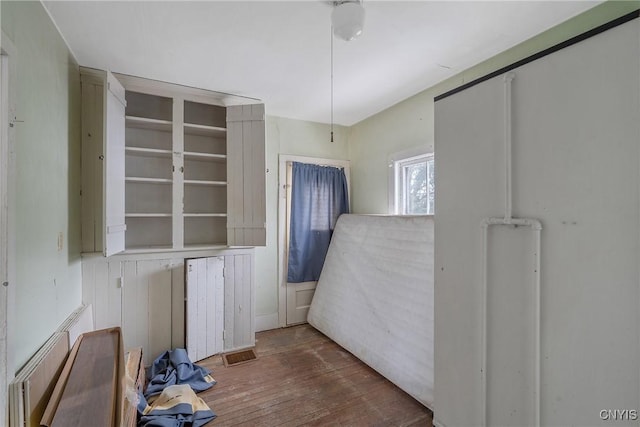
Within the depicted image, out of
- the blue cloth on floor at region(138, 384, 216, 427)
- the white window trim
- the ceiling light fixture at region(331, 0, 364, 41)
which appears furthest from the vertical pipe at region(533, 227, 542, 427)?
the white window trim

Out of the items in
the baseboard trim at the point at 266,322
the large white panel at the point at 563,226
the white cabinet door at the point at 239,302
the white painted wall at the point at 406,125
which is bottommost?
the baseboard trim at the point at 266,322

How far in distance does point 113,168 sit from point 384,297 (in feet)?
8.09

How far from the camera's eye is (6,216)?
1.20 meters

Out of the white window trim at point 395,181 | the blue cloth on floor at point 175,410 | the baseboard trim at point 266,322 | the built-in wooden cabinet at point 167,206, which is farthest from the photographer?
the baseboard trim at point 266,322

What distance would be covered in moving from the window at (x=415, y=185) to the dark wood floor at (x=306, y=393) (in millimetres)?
1609

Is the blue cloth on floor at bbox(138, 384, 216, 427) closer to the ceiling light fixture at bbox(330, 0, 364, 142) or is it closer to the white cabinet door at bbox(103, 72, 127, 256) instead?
the white cabinet door at bbox(103, 72, 127, 256)

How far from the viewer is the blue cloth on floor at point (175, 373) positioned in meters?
2.15

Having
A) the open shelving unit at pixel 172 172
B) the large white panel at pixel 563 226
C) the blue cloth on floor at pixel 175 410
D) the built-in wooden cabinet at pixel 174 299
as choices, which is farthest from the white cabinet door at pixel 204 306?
the large white panel at pixel 563 226

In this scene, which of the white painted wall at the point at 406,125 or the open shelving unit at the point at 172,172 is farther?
the open shelving unit at the point at 172,172

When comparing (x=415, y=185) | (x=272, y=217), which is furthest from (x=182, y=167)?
(x=415, y=185)

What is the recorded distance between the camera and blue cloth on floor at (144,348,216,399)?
2.15m

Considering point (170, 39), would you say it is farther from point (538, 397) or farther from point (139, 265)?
point (538, 397)

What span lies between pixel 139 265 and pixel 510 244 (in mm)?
2772

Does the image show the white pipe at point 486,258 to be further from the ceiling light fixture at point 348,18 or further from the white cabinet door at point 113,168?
the white cabinet door at point 113,168
